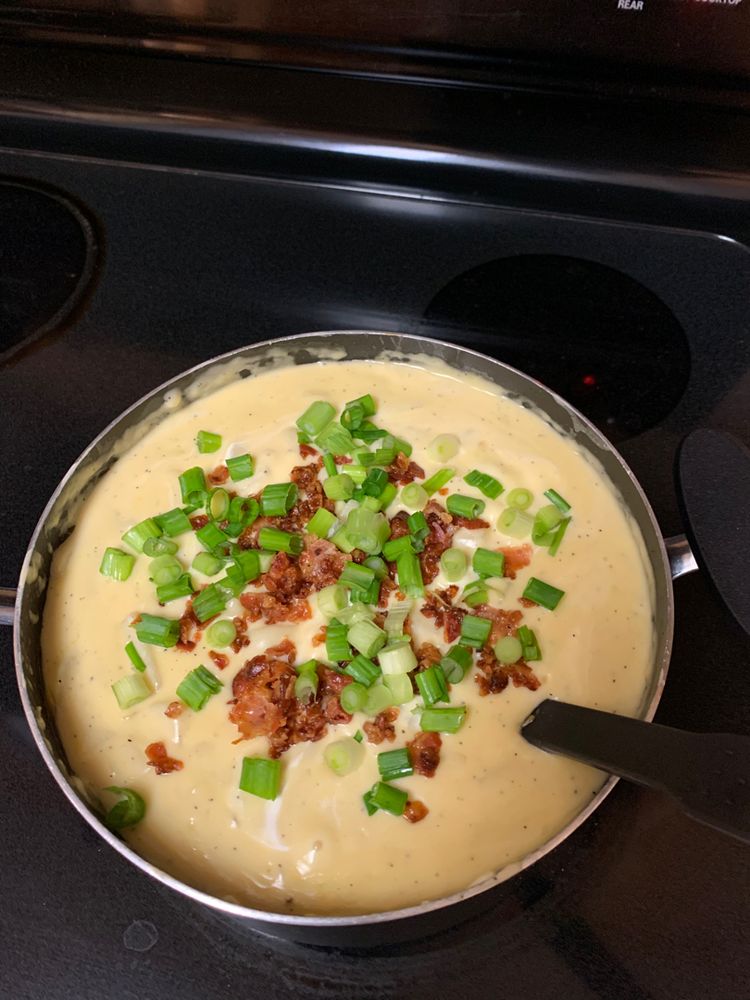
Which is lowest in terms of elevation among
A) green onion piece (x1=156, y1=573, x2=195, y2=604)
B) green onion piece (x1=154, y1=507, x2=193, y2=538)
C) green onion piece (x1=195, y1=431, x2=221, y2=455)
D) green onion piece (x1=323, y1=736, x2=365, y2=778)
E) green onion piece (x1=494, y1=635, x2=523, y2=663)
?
green onion piece (x1=323, y1=736, x2=365, y2=778)

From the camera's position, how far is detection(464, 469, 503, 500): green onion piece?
1.50 meters

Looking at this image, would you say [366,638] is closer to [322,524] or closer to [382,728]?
[382,728]

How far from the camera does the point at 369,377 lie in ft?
5.48

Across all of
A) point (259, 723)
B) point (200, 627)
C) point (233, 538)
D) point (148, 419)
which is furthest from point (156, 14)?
point (259, 723)

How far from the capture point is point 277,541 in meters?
1.43

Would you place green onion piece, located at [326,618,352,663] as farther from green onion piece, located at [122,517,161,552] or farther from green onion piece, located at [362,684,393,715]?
green onion piece, located at [122,517,161,552]

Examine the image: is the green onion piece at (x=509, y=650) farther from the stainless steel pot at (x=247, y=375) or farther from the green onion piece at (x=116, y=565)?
the green onion piece at (x=116, y=565)

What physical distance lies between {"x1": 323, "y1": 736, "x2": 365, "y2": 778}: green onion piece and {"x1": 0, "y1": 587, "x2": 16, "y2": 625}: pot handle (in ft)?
1.77

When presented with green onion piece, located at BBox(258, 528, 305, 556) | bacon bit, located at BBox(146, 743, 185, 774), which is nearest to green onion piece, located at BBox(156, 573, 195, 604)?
green onion piece, located at BBox(258, 528, 305, 556)

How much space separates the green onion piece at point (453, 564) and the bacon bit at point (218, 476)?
431mm

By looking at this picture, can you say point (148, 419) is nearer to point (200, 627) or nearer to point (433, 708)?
point (200, 627)

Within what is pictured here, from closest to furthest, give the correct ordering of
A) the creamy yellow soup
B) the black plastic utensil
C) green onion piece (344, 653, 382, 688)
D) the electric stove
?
the black plastic utensil → the creamy yellow soup → green onion piece (344, 653, 382, 688) → the electric stove

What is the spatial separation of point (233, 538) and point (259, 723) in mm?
348

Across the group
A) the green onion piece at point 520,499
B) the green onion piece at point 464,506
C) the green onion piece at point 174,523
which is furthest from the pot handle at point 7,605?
the green onion piece at point 520,499
